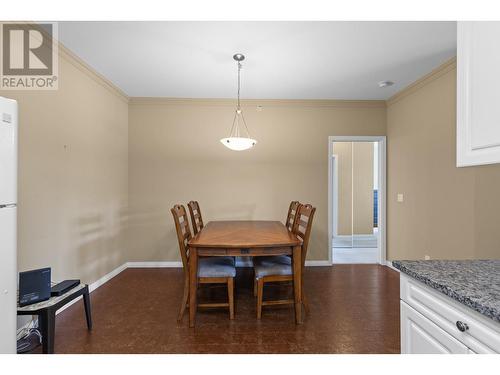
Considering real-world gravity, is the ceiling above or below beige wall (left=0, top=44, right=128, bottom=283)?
above

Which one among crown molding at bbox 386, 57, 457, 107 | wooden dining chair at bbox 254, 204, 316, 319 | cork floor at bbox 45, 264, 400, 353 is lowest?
cork floor at bbox 45, 264, 400, 353

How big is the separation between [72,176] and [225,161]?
1965mm

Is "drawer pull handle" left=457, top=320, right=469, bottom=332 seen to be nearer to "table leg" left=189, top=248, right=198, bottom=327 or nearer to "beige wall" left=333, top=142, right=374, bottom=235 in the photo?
"table leg" left=189, top=248, right=198, bottom=327

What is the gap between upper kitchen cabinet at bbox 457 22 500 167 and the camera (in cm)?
98

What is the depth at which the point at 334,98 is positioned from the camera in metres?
3.88

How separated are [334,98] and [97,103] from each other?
3212 mm

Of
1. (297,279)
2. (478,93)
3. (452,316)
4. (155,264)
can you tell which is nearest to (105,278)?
(155,264)

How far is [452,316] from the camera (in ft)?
3.04

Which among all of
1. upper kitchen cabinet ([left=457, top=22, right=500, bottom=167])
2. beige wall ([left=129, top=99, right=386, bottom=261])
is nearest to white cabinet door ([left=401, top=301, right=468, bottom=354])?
upper kitchen cabinet ([left=457, top=22, right=500, bottom=167])

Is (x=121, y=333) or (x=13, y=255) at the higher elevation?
(x=13, y=255)

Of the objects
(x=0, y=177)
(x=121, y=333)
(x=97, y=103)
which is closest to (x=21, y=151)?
(x=0, y=177)

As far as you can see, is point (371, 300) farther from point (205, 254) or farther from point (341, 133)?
point (341, 133)

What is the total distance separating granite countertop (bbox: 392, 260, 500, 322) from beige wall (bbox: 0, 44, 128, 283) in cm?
269

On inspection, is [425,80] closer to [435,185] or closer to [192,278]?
[435,185]
